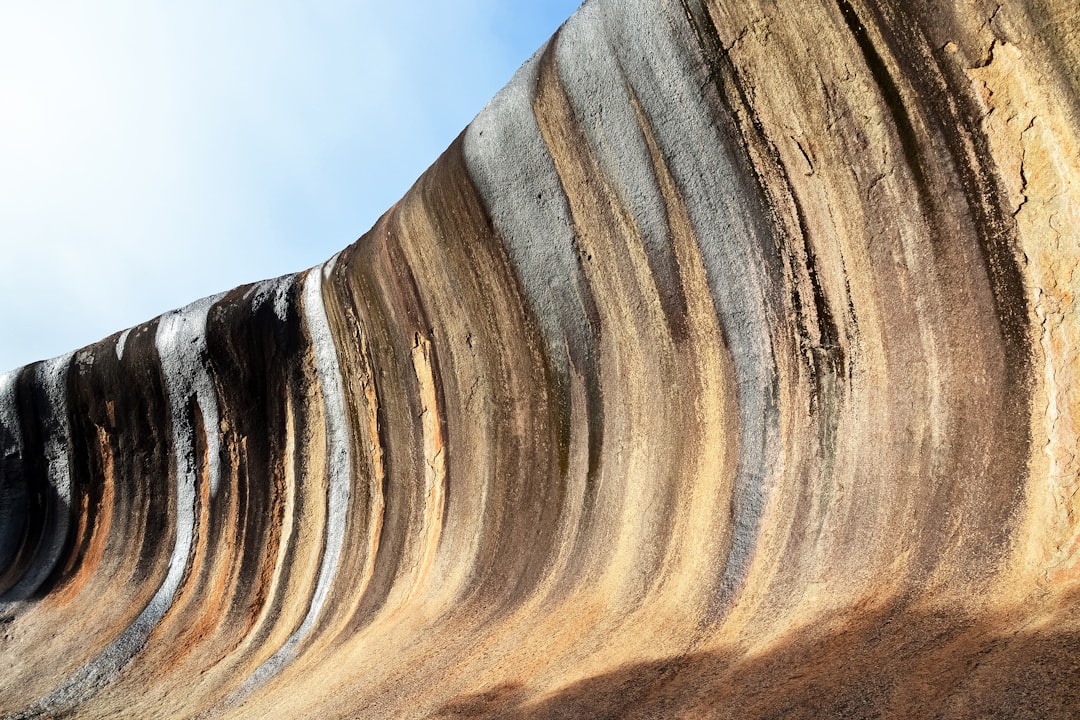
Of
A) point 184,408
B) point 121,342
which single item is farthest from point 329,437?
point 121,342

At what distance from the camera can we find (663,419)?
3.93m

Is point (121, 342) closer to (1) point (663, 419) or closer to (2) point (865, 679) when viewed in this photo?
(1) point (663, 419)

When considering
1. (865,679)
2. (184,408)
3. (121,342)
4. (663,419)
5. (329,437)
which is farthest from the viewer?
(121,342)

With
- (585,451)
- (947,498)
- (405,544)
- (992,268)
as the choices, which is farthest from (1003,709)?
(405,544)

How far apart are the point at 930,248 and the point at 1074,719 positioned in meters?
1.67

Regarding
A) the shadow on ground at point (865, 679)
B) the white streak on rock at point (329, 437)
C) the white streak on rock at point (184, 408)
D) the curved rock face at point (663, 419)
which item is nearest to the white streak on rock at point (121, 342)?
the white streak on rock at point (184, 408)

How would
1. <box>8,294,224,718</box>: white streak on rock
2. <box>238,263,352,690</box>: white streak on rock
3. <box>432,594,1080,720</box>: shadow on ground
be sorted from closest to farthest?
1. <box>432,594,1080,720</box>: shadow on ground
2. <box>238,263,352,690</box>: white streak on rock
3. <box>8,294,224,718</box>: white streak on rock

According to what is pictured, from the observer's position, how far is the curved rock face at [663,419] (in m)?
2.60

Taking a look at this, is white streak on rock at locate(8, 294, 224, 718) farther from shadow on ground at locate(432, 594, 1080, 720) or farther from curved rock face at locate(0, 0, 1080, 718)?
shadow on ground at locate(432, 594, 1080, 720)

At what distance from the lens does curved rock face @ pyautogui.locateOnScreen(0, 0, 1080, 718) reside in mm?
2604

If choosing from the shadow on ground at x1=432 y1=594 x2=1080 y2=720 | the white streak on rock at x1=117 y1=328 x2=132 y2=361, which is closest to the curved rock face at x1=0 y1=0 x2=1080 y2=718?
the shadow on ground at x1=432 y1=594 x2=1080 y2=720

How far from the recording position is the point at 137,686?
499cm

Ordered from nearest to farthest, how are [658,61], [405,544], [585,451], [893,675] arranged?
1. [893,675]
2. [658,61]
3. [585,451]
4. [405,544]

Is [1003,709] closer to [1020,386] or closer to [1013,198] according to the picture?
[1020,386]
